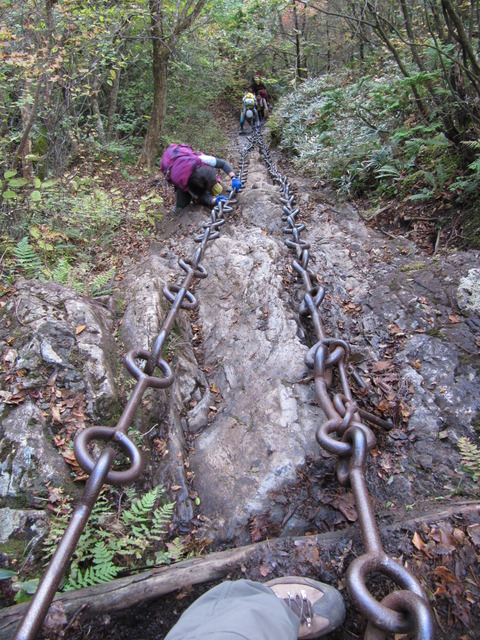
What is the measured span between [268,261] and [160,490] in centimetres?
269

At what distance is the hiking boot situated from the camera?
1454 millimetres

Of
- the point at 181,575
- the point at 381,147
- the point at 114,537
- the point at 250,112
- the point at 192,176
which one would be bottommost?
the point at 114,537

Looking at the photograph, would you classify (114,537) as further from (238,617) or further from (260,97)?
(260,97)

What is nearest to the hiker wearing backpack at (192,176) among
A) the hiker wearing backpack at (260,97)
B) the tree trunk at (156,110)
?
the tree trunk at (156,110)

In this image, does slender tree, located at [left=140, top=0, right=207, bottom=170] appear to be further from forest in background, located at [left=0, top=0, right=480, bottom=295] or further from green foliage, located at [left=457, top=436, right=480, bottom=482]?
green foliage, located at [left=457, top=436, right=480, bottom=482]

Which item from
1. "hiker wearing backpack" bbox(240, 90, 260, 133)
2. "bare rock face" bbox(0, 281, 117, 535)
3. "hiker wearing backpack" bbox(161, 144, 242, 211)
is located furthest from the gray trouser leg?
"hiker wearing backpack" bbox(240, 90, 260, 133)

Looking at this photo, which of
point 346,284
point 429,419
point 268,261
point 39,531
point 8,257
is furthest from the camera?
point 8,257

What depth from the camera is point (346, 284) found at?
3.80 m

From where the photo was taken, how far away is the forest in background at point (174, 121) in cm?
425

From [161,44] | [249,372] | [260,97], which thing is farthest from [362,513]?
[260,97]

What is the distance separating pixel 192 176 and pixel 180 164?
10.1 inches

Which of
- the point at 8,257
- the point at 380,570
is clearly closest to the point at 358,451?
the point at 380,570

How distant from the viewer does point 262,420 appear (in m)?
2.54

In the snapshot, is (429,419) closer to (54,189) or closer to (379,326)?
(379,326)
